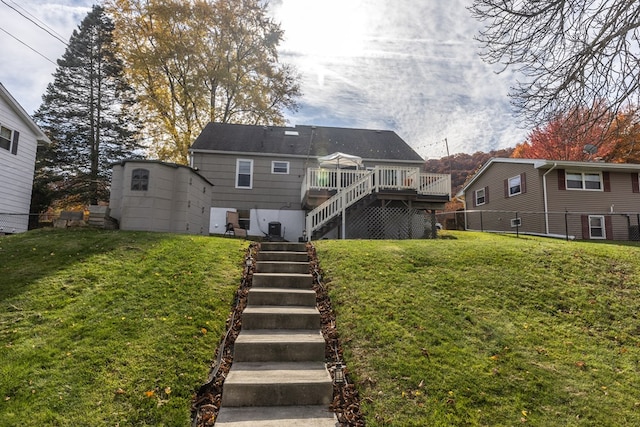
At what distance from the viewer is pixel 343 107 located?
2020cm

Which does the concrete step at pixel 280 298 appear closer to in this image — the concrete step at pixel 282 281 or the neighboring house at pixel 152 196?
the concrete step at pixel 282 281

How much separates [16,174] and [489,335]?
16406 mm

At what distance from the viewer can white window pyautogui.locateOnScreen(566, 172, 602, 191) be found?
1535cm

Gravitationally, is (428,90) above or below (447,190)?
above

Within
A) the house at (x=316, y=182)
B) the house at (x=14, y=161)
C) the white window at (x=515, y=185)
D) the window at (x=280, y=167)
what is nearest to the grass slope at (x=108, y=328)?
the house at (x=316, y=182)

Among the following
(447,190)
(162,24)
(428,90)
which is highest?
(162,24)

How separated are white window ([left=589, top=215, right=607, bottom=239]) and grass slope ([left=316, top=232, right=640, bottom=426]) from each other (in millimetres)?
9661

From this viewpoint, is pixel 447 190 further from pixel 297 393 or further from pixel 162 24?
pixel 162 24

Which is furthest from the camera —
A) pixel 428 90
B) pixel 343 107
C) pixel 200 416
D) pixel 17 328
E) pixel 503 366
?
pixel 343 107

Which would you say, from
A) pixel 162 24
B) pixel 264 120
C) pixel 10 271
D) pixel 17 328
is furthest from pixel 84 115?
pixel 17 328

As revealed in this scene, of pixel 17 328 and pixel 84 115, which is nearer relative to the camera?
pixel 17 328

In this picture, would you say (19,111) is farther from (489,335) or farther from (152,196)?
(489,335)

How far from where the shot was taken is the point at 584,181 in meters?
15.5

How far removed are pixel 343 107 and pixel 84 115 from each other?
1733cm
